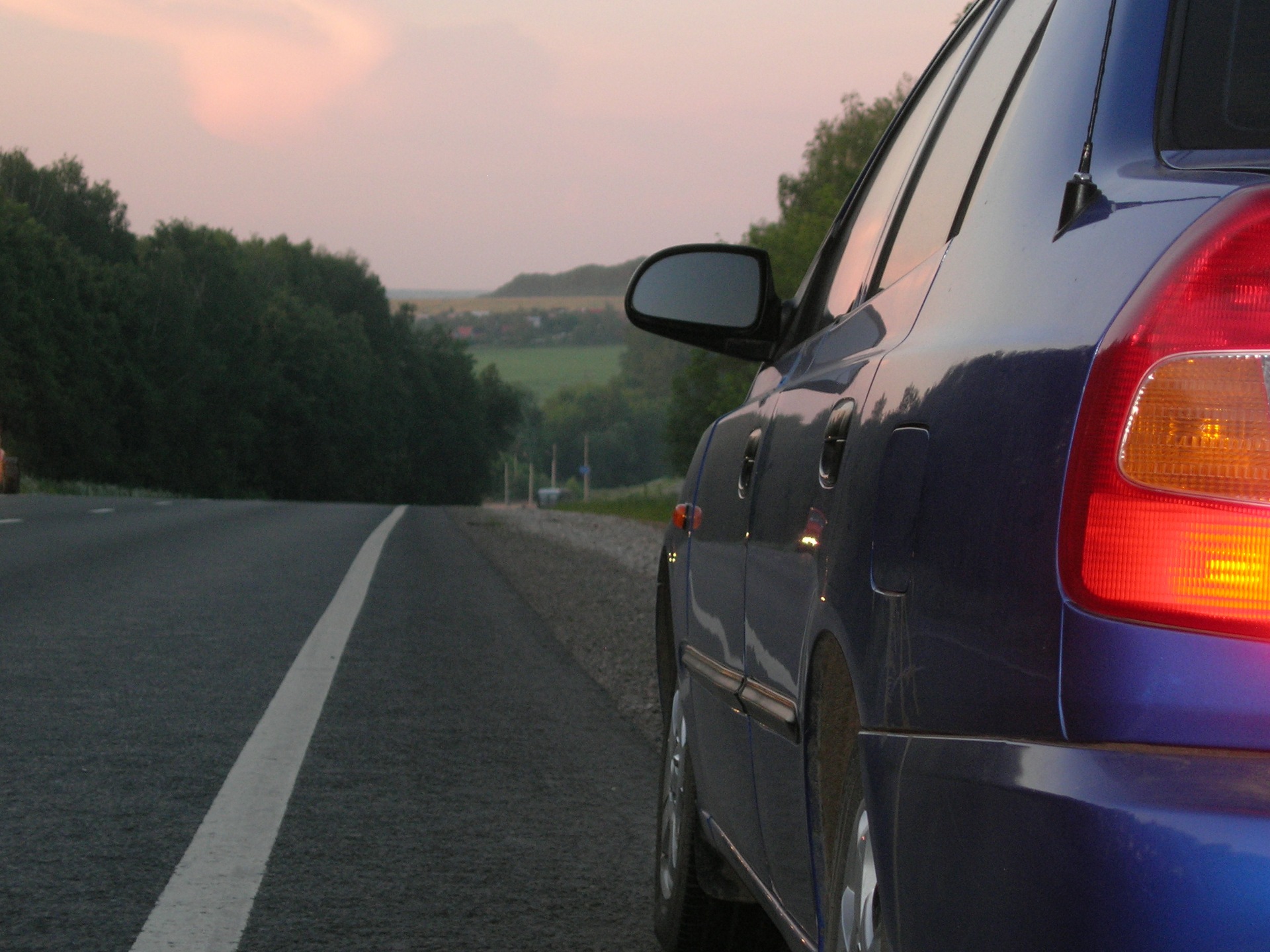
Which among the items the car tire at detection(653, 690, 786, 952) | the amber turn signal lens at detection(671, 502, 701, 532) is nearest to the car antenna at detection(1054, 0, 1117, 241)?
the amber turn signal lens at detection(671, 502, 701, 532)

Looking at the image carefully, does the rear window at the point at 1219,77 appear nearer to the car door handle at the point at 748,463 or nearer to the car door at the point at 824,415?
the car door at the point at 824,415

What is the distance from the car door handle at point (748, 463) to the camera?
119 inches

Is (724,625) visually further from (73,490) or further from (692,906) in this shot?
(73,490)

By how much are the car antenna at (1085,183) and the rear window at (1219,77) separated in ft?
0.25

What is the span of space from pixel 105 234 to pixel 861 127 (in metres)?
37.5

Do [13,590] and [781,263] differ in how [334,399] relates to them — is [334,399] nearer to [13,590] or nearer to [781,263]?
[781,263]

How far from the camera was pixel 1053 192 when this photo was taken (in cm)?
188

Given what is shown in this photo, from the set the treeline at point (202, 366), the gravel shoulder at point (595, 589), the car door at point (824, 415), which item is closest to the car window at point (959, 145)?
the car door at point (824, 415)

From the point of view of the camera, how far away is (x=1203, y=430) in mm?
1480

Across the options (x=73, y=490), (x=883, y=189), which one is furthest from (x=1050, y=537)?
(x=73, y=490)

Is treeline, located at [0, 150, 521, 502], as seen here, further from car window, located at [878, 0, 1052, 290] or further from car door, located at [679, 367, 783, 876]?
car window, located at [878, 0, 1052, 290]

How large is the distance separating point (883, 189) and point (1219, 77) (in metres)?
1.39

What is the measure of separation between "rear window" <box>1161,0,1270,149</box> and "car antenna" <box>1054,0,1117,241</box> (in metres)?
0.08

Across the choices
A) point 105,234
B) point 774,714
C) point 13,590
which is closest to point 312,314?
point 105,234
